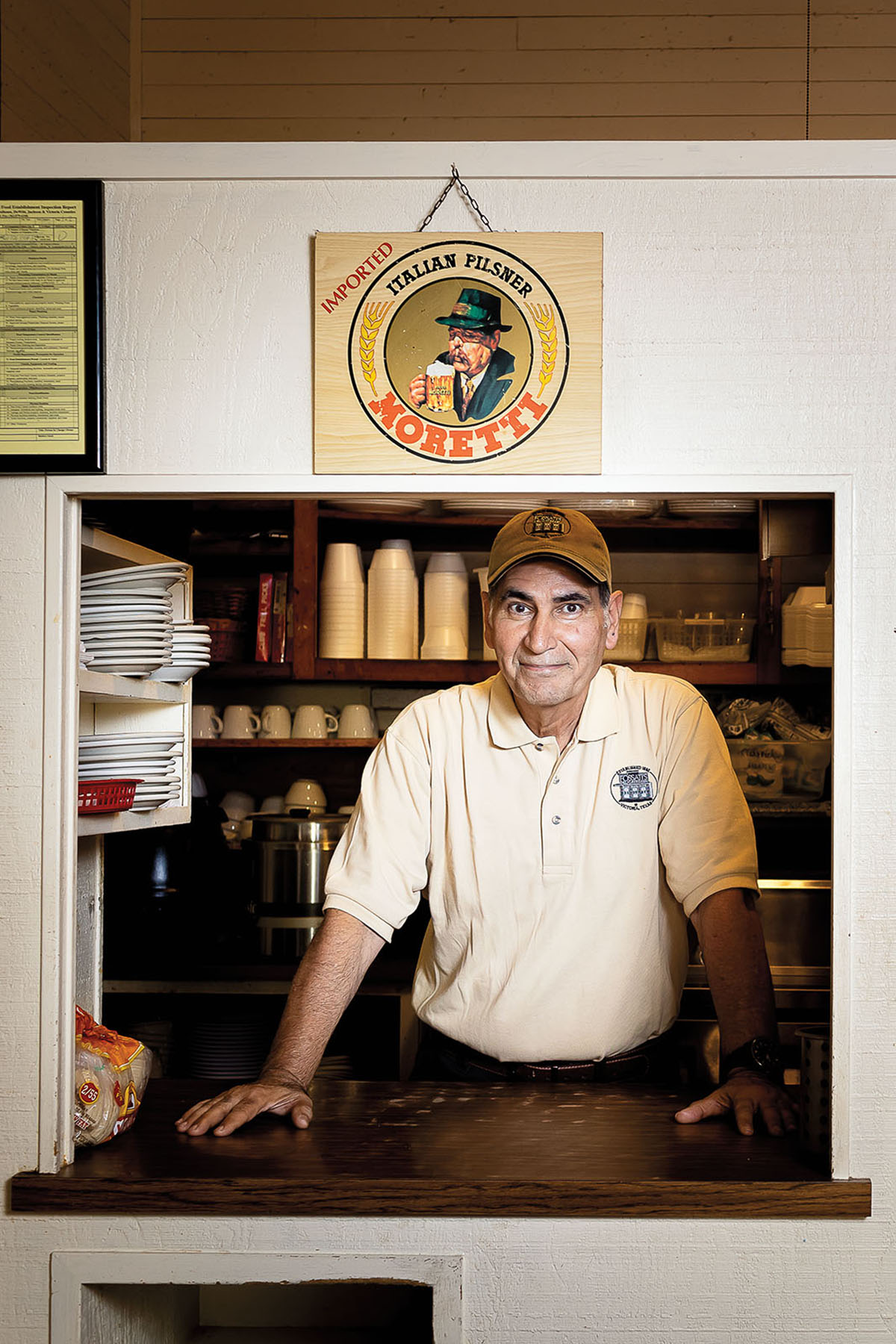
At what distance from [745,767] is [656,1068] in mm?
1593

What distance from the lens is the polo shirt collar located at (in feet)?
7.29

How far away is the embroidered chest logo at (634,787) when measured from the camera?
7.14ft

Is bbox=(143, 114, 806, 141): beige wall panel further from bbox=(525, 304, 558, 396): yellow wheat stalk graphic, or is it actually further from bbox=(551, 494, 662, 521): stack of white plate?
bbox=(525, 304, 558, 396): yellow wheat stalk graphic

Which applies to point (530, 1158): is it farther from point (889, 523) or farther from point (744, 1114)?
point (889, 523)

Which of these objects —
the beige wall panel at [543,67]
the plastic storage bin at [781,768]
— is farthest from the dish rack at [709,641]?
the beige wall panel at [543,67]

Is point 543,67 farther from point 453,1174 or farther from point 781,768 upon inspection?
point 453,1174

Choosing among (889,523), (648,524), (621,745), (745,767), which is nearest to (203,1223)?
(621,745)

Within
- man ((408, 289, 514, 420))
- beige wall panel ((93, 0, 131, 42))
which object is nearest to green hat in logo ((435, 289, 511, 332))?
man ((408, 289, 514, 420))

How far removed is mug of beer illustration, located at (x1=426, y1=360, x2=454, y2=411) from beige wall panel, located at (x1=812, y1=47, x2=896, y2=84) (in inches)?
107

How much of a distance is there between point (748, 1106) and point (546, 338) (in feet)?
3.73

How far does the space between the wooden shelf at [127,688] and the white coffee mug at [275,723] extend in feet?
4.79

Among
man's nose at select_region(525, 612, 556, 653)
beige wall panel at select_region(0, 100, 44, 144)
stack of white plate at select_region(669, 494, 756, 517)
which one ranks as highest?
beige wall panel at select_region(0, 100, 44, 144)

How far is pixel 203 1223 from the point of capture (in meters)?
1.50

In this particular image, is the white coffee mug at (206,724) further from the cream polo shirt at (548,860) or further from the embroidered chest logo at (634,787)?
the embroidered chest logo at (634,787)
